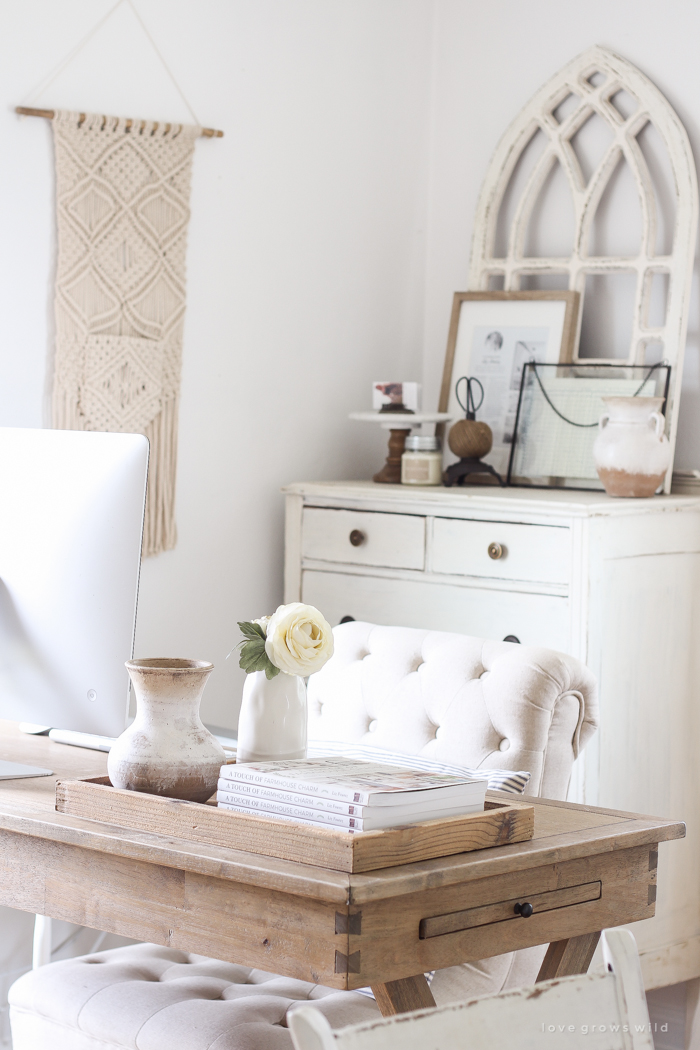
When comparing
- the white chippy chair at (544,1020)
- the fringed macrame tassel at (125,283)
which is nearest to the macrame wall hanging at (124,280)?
the fringed macrame tassel at (125,283)

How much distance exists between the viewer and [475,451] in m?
2.87

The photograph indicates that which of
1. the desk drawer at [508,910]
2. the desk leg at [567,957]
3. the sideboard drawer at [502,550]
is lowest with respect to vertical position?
the desk leg at [567,957]

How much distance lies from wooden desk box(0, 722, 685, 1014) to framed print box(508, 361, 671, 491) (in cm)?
143

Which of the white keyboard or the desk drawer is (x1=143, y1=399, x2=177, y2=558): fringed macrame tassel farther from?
the desk drawer

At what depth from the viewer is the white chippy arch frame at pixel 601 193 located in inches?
106

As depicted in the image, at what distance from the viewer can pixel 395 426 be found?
2.99 m

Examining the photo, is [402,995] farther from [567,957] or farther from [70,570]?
[70,570]

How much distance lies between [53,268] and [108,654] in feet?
4.18

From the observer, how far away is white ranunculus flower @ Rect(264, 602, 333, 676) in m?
1.37

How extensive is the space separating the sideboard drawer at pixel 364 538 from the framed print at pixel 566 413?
32 cm

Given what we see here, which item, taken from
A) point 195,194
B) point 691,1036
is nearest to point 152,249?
point 195,194

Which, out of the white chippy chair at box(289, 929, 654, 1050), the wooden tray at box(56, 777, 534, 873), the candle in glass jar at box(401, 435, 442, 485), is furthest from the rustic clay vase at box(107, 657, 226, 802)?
the candle in glass jar at box(401, 435, 442, 485)

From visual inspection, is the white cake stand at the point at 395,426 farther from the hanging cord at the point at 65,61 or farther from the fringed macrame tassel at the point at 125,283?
the hanging cord at the point at 65,61

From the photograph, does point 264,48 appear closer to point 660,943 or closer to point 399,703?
point 399,703
